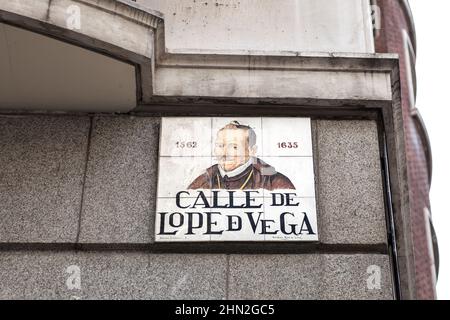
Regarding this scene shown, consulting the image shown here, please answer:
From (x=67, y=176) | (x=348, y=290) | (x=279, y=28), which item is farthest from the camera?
(x=279, y=28)

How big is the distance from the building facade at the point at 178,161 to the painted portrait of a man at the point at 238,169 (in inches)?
0.7

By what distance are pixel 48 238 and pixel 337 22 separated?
11.6 feet

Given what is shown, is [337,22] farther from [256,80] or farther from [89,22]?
[89,22]

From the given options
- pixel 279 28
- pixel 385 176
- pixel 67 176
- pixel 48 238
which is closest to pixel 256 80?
pixel 279 28

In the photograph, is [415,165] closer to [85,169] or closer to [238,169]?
[238,169]

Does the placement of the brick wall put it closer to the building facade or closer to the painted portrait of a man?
the building facade

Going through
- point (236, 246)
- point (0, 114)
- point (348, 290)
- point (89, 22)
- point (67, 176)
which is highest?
point (89, 22)

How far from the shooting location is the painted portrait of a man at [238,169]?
602 centimetres

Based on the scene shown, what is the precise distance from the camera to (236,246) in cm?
577

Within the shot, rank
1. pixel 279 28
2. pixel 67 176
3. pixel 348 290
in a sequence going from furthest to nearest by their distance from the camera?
pixel 279 28 → pixel 67 176 → pixel 348 290

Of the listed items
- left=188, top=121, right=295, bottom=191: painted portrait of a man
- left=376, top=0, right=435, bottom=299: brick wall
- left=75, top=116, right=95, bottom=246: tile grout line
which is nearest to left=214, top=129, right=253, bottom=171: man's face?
left=188, top=121, right=295, bottom=191: painted portrait of a man

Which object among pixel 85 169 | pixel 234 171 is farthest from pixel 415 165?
pixel 85 169

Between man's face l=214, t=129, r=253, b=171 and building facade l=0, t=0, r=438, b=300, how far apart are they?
0.03 metres

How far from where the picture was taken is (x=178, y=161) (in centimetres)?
613
